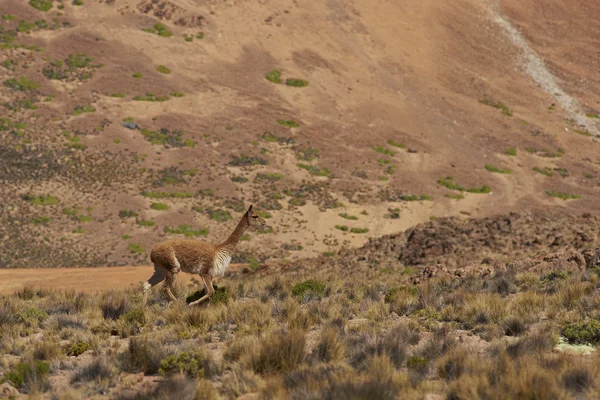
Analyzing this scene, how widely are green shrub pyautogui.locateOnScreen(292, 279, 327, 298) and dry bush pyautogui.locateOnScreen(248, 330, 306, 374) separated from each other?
21.8ft

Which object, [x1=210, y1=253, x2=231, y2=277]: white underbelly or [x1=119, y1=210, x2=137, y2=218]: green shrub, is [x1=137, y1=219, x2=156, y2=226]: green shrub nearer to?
A: [x1=119, y1=210, x2=137, y2=218]: green shrub

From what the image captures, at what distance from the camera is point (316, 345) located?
1199 cm

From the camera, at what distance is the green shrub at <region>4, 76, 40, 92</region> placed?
53000 mm

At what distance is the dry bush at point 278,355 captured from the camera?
1082 centimetres

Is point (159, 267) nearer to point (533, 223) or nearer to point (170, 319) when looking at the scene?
point (170, 319)

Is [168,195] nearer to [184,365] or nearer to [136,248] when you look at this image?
[136,248]

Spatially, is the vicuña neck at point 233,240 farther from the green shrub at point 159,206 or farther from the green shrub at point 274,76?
the green shrub at point 274,76

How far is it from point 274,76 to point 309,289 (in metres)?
45.5

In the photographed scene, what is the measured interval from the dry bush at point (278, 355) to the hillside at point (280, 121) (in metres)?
25.0

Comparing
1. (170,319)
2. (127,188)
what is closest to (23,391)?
(170,319)

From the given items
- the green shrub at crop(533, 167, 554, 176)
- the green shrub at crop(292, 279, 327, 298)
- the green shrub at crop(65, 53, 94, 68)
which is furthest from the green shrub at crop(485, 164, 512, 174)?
the green shrub at crop(292, 279, 327, 298)

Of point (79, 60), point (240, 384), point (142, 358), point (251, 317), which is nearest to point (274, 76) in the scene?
point (79, 60)

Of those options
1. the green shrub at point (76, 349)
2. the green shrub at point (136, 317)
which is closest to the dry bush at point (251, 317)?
the green shrub at point (136, 317)

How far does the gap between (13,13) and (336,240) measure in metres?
41.4
